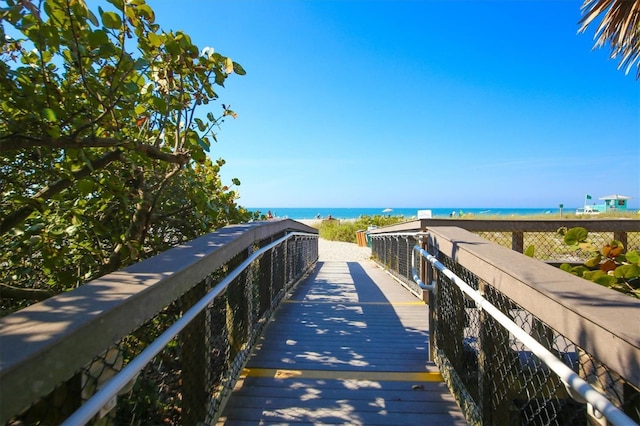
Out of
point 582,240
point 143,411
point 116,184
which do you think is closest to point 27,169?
point 116,184

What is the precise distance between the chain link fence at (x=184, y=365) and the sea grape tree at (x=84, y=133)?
0.65 metres

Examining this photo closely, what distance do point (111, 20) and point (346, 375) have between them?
2734mm

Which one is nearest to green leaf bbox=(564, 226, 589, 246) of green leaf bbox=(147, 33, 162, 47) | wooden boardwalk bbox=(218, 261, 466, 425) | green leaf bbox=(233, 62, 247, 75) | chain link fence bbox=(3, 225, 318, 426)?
wooden boardwalk bbox=(218, 261, 466, 425)

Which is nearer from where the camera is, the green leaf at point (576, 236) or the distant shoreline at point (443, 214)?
the green leaf at point (576, 236)

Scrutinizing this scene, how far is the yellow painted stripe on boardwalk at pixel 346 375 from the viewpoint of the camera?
2898mm

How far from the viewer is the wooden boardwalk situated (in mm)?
2414

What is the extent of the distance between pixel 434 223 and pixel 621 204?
2898cm

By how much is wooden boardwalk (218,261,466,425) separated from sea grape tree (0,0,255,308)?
51.8 inches

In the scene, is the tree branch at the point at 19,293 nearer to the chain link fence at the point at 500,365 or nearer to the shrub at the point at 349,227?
the chain link fence at the point at 500,365

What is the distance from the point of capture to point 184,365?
6.52ft

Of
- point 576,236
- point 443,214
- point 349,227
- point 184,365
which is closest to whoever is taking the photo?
point 184,365

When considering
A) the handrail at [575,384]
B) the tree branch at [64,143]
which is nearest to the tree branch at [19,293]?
the tree branch at [64,143]

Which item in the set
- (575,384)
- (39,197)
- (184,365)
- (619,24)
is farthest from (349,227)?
(575,384)

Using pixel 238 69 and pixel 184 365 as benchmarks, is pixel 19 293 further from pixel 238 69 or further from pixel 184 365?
pixel 238 69
